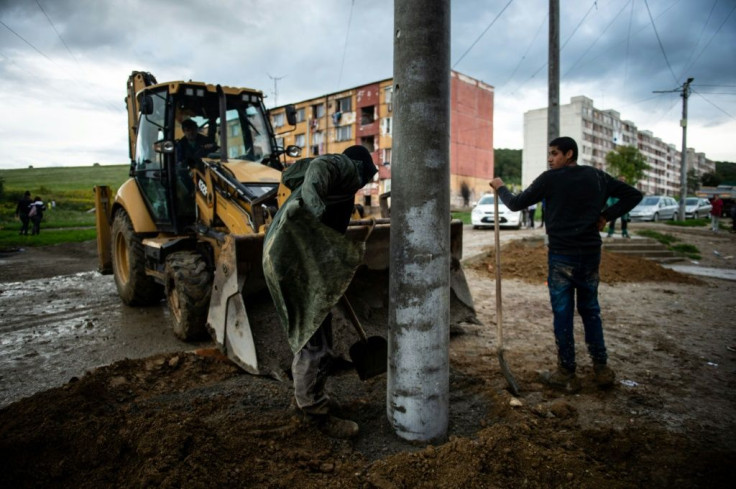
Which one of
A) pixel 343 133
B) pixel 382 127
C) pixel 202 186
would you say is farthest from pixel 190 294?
pixel 343 133

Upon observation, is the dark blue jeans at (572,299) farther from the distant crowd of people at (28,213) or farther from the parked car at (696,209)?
the parked car at (696,209)

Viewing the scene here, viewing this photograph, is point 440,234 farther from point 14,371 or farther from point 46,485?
point 14,371

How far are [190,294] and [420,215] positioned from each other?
10.3 ft

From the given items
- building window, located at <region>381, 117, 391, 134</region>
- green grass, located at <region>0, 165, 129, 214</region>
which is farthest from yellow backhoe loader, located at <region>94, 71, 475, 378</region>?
building window, located at <region>381, 117, 391, 134</region>

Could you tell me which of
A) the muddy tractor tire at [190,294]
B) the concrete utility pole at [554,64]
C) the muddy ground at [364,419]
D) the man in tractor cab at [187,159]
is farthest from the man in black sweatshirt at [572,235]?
→ the concrete utility pole at [554,64]

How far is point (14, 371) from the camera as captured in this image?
4.16m

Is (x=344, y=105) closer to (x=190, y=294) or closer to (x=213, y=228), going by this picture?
(x=213, y=228)

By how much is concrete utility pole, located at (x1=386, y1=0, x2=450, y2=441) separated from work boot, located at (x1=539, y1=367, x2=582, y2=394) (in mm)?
1367

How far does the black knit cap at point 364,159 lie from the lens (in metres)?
3.12

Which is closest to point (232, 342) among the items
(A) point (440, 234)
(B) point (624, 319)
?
(A) point (440, 234)

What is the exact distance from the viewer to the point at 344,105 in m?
45.5

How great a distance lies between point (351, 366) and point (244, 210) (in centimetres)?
201

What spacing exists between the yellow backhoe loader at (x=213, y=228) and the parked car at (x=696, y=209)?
112 ft

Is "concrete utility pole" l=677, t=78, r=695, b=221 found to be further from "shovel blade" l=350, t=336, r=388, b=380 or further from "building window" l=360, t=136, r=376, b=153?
"shovel blade" l=350, t=336, r=388, b=380
